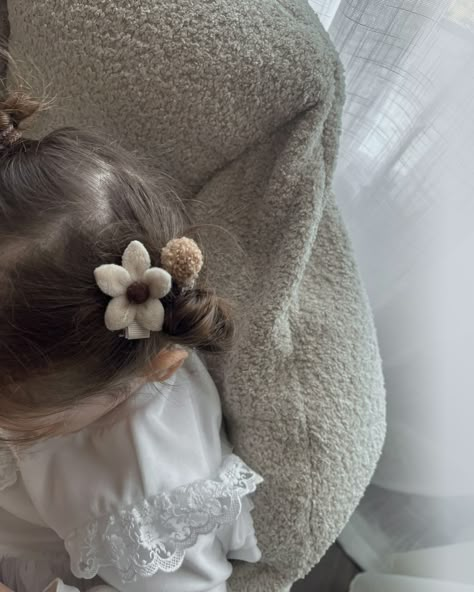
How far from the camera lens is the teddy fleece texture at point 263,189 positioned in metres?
0.62

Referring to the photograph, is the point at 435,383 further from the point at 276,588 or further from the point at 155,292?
the point at 155,292

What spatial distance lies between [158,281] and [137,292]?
0.02 m

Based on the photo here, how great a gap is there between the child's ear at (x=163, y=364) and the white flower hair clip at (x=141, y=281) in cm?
10

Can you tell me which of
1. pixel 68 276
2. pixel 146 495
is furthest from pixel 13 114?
pixel 146 495

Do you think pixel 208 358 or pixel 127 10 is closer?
pixel 127 10

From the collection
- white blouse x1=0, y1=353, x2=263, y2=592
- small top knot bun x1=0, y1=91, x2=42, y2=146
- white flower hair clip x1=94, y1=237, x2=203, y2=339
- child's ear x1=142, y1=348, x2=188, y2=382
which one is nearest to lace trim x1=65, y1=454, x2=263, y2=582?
white blouse x1=0, y1=353, x2=263, y2=592

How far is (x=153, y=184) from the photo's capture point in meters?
0.58

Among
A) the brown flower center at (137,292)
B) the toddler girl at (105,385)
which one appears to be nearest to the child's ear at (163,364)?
the toddler girl at (105,385)

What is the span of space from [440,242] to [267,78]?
0.92 feet

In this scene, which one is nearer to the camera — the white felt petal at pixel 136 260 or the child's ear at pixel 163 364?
the white felt petal at pixel 136 260

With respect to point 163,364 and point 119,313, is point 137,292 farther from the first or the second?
point 163,364

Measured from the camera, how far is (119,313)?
1.43ft

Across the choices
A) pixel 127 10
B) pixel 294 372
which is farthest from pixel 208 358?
pixel 127 10

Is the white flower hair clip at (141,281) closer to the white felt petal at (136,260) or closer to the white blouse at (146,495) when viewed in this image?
the white felt petal at (136,260)
